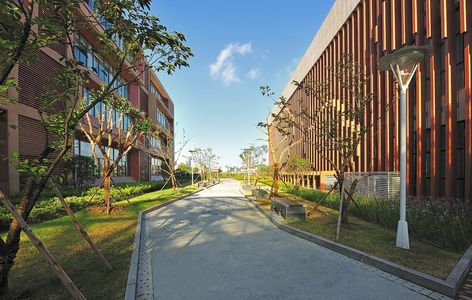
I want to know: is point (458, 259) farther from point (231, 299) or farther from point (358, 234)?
A: point (231, 299)

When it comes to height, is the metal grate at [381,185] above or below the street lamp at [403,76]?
below

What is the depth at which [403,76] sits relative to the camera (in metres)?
7.57

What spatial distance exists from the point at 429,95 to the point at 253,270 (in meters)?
12.0

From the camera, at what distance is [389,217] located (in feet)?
30.7

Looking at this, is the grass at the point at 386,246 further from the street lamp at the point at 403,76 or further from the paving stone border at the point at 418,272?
the street lamp at the point at 403,76

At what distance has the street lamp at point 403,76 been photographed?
694 centimetres

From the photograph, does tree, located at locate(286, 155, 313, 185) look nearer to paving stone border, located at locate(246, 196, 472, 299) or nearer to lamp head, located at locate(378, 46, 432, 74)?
lamp head, located at locate(378, 46, 432, 74)

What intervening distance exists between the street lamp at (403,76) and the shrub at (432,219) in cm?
87

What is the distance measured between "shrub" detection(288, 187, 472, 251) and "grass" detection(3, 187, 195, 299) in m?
6.43

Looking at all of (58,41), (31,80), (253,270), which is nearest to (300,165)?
(31,80)

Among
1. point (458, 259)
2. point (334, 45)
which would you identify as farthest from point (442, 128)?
point (334, 45)

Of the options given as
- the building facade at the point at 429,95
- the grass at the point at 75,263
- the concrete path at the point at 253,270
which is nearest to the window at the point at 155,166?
the building facade at the point at 429,95

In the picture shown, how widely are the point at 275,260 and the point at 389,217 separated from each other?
4.60 meters

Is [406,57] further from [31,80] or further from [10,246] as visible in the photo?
[31,80]
